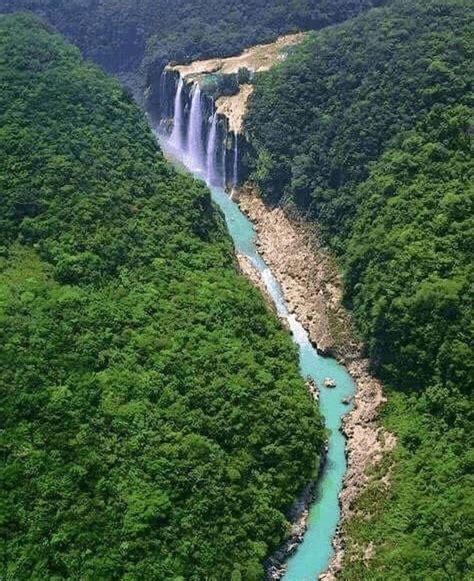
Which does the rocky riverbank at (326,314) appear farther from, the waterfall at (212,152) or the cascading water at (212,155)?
the waterfall at (212,152)

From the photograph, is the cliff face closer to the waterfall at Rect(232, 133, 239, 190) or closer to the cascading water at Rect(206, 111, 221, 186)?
the waterfall at Rect(232, 133, 239, 190)

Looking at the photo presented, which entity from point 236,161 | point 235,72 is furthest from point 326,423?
point 235,72

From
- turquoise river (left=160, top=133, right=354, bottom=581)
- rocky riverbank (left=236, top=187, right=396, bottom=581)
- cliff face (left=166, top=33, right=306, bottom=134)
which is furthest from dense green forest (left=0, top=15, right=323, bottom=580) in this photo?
cliff face (left=166, top=33, right=306, bottom=134)

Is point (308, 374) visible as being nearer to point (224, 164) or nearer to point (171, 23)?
point (224, 164)

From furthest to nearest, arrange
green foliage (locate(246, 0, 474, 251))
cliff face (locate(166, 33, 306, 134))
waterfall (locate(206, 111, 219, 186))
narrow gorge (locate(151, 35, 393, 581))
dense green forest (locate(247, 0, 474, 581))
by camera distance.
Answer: cliff face (locate(166, 33, 306, 134)) → waterfall (locate(206, 111, 219, 186)) → green foliage (locate(246, 0, 474, 251)) → narrow gorge (locate(151, 35, 393, 581)) → dense green forest (locate(247, 0, 474, 581))

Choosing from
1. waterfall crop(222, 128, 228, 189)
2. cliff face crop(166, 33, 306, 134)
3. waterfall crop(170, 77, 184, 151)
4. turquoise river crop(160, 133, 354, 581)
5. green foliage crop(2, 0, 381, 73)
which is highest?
green foliage crop(2, 0, 381, 73)

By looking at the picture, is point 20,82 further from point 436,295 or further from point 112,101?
point 436,295

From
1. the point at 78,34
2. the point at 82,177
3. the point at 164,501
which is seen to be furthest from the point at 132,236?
the point at 78,34

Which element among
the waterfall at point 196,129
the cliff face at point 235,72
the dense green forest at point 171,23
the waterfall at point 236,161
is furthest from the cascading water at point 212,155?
the dense green forest at point 171,23
